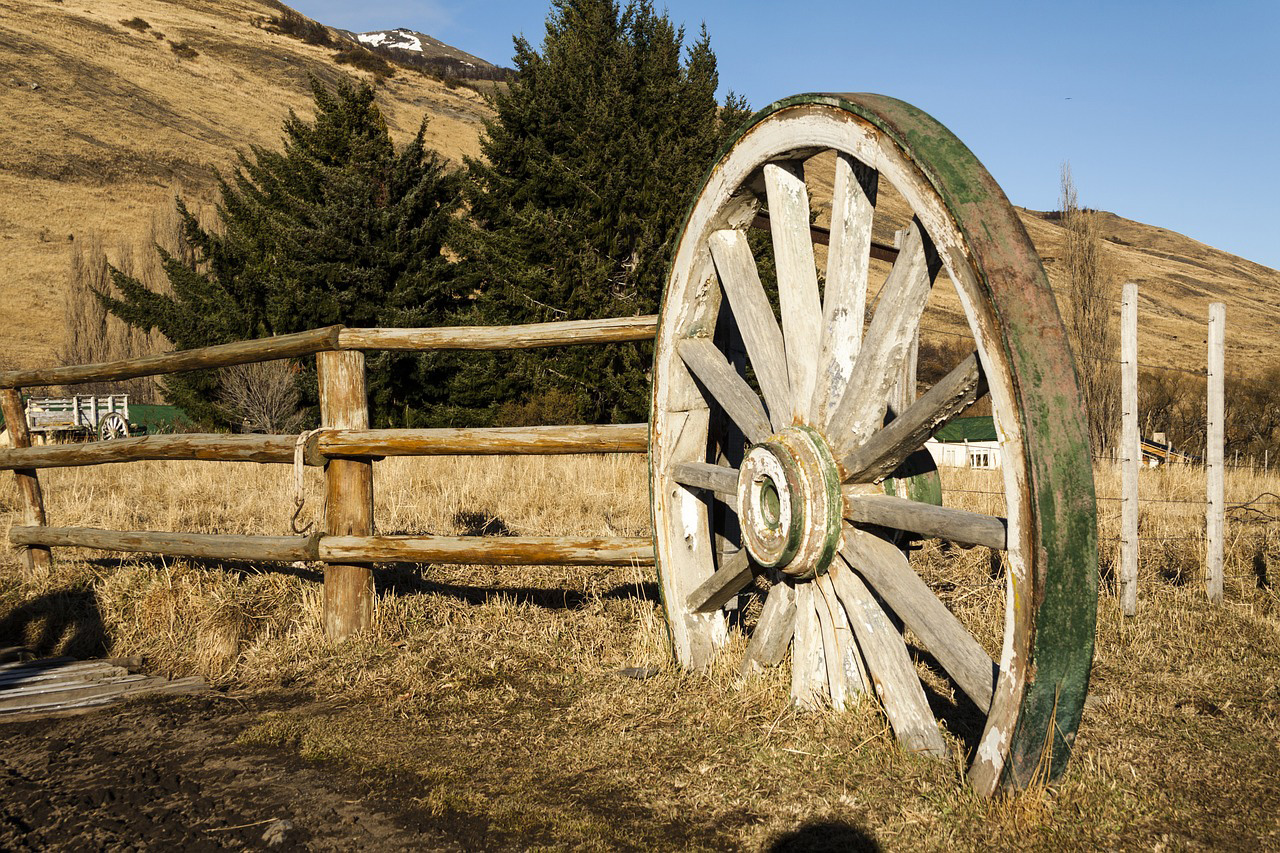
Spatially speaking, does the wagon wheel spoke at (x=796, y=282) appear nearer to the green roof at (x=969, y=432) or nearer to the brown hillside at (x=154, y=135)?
the green roof at (x=969, y=432)

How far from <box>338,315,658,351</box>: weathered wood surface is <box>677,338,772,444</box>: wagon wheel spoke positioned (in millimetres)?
300

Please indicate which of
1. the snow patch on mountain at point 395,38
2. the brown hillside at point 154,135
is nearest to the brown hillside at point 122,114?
the brown hillside at point 154,135

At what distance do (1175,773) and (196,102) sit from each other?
6840 cm

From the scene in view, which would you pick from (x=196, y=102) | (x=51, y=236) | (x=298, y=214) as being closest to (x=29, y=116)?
(x=196, y=102)

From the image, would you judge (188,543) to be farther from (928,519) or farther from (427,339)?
(928,519)

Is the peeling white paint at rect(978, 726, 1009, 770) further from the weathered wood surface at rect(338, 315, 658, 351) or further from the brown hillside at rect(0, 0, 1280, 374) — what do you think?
the brown hillside at rect(0, 0, 1280, 374)

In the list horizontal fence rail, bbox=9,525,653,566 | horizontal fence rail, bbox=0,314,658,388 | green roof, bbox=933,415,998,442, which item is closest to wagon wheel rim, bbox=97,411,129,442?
horizontal fence rail, bbox=0,314,658,388

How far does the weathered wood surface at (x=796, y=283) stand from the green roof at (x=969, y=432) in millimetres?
18387

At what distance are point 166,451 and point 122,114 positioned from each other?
59993mm

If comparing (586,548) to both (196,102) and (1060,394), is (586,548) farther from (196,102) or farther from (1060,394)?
(196,102)

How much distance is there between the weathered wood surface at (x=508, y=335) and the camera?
402 cm

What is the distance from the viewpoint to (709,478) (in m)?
3.46

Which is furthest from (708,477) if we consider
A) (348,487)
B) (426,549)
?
(348,487)

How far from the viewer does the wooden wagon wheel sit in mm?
2137
